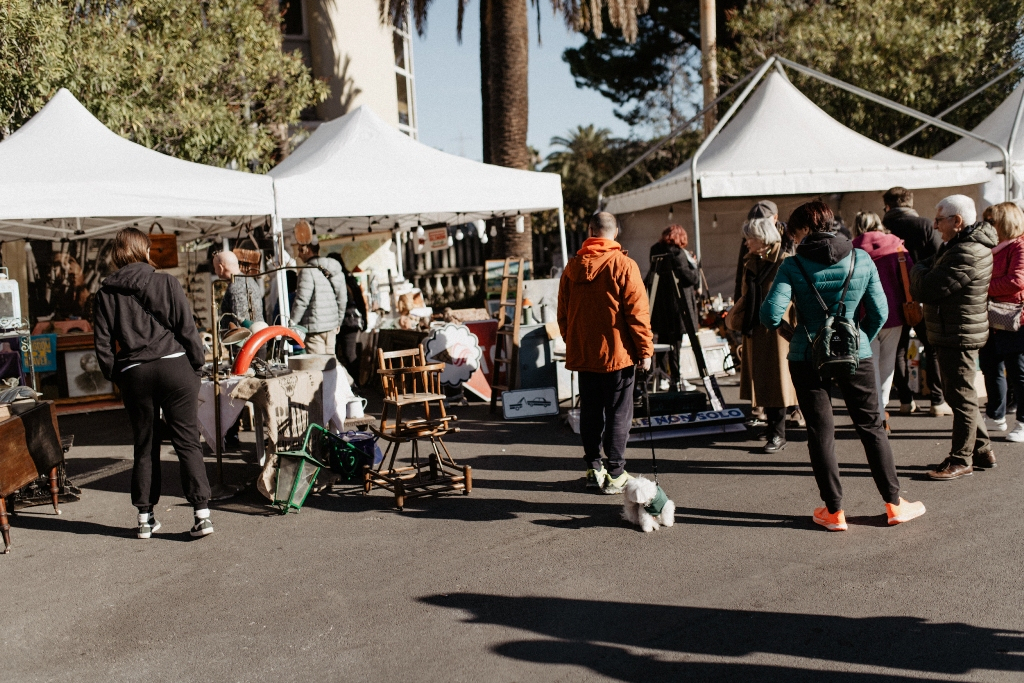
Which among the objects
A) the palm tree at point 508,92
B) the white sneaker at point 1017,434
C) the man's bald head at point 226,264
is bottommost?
the white sneaker at point 1017,434

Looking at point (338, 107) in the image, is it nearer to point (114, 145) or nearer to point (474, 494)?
point (114, 145)

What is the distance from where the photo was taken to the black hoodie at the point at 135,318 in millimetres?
4973

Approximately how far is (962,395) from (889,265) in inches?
55.7

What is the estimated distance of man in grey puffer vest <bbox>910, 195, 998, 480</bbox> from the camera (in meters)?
5.44

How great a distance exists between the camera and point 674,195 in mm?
12203

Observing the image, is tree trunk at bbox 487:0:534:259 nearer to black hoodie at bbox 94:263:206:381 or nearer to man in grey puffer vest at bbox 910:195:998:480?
man in grey puffer vest at bbox 910:195:998:480

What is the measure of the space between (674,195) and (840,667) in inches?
376

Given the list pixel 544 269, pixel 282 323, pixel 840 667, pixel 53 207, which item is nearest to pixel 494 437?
pixel 282 323

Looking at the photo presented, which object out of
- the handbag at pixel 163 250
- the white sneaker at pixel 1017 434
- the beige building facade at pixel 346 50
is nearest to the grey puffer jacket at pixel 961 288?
the white sneaker at pixel 1017 434

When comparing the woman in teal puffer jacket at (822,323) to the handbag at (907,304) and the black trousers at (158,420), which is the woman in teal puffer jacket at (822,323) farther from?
the black trousers at (158,420)

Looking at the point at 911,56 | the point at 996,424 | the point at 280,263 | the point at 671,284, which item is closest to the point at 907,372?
the point at 996,424

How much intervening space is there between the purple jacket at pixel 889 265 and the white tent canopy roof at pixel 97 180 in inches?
206

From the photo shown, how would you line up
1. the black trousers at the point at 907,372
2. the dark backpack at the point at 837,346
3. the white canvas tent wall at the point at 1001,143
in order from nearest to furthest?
the dark backpack at the point at 837,346
the black trousers at the point at 907,372
the white canvas tent wall at the point at 1001,143

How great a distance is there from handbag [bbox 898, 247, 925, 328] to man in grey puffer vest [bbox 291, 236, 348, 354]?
4.69 metres
